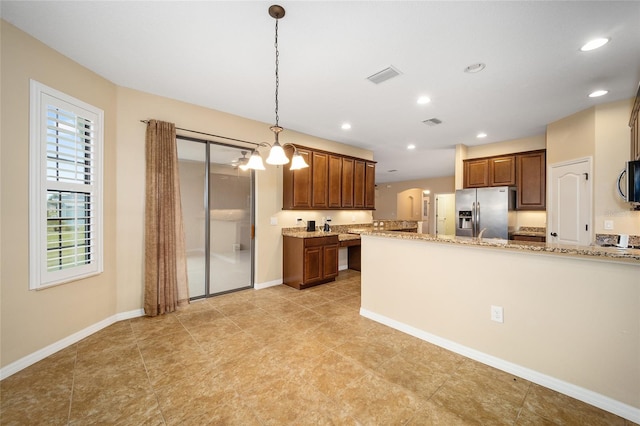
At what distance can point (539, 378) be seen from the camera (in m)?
2.06

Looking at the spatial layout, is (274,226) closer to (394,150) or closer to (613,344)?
(394,150)

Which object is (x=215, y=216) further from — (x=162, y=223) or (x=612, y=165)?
(x=612, y=165)

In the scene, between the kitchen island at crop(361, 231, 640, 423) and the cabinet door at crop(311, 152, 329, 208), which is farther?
the cabinet door at crop(311, 152, 329, 208)

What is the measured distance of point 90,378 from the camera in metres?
2.11

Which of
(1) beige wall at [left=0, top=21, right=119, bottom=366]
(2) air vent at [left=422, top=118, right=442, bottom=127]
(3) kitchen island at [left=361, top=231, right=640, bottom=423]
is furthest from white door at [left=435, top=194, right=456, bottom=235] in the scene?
(1) beige wall at [left=0, top=21, right=119, bottom=366]

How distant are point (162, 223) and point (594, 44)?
4.85 meters

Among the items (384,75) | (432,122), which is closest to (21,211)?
(384,75)

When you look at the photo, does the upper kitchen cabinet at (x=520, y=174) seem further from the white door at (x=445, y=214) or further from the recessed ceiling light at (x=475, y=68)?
the white door at (x=445, y=214)

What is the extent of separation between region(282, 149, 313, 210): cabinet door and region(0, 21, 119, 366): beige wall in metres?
2.87

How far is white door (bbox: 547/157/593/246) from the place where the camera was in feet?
12.0

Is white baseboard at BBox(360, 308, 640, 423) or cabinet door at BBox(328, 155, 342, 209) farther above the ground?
cabinet door at BBox(328, 155, 342, 209)

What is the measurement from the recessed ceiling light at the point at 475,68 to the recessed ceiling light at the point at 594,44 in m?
0.77

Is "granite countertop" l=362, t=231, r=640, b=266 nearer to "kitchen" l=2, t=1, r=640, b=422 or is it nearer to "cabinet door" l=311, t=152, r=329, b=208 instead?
"kitchen" l=2, t=1, r=640, b=422

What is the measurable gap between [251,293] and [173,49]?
3.41 metres
